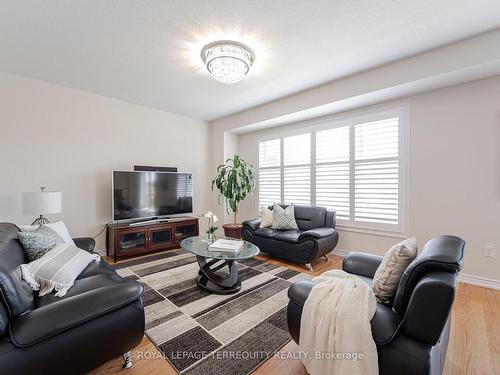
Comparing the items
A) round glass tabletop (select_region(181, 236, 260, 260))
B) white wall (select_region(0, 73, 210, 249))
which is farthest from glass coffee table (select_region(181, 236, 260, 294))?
white wall (select_region(0, 73, 210, 249))

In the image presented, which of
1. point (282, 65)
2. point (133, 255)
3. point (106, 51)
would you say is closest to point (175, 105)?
point (106, 51)

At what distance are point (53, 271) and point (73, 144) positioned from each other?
262 cm

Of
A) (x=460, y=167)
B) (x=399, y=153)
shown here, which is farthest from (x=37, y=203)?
(x=460, y=167)

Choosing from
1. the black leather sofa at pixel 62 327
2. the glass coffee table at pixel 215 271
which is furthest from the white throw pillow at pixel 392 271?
the black leather sofa at pixel 62 327

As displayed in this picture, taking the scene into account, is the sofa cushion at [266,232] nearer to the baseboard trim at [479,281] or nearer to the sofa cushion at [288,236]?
the sofa cushion at [288,236]

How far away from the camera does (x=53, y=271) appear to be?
1661 mm

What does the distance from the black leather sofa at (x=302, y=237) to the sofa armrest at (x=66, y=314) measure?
7.47 feet

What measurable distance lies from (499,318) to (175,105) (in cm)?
499

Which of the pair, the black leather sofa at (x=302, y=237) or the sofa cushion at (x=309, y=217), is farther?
the sofa cushion at (x=309, y=217)

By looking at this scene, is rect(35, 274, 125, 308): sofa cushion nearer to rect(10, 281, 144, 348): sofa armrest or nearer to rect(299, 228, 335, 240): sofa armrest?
rect(10, 281, 144, 348): sofa armrest

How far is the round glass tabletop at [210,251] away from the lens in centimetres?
239

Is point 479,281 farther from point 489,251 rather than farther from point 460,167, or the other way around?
point 460,167

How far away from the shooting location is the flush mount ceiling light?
7.77 ft

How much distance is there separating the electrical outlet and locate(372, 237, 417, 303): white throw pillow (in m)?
2.11
